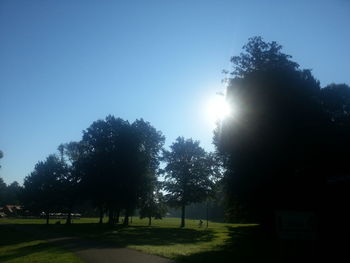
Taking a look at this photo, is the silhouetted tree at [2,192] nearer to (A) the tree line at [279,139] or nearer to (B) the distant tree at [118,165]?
(B) the distant tree at [118,165]

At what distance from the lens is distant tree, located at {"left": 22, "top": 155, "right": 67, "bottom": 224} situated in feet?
196

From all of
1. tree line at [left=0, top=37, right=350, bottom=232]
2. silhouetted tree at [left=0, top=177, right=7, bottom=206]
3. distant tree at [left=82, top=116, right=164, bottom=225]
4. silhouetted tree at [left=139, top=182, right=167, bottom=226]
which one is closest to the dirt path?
tree line at [left=0, top=37, right=350, bottom=232]

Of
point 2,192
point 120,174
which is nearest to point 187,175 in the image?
point 120,174

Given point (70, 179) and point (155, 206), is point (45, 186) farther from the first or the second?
point (155, 206)

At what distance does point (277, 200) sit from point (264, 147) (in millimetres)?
4346

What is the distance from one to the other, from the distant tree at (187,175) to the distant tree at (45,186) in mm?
18367

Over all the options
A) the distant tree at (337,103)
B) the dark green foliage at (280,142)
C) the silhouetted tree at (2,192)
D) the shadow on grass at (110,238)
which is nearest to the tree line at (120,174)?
the shadow on grass at (110,238)

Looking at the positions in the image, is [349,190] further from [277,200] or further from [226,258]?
[277,200]

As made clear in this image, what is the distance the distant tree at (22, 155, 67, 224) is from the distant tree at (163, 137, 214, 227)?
60.3ft

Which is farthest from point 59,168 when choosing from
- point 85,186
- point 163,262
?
point 163,262

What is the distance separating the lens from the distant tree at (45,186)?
59625 mm

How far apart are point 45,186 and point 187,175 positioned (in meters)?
24.3

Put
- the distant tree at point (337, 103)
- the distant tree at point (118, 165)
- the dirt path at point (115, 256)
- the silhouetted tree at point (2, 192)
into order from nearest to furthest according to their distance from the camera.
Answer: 1. the dirt path at point (115, 256)
2. the distant tree at point (337, 103)
3. the distant tree at point (118, 165)
4. the silhouetted tree at point (2, 192)

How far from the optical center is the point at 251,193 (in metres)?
27.2
